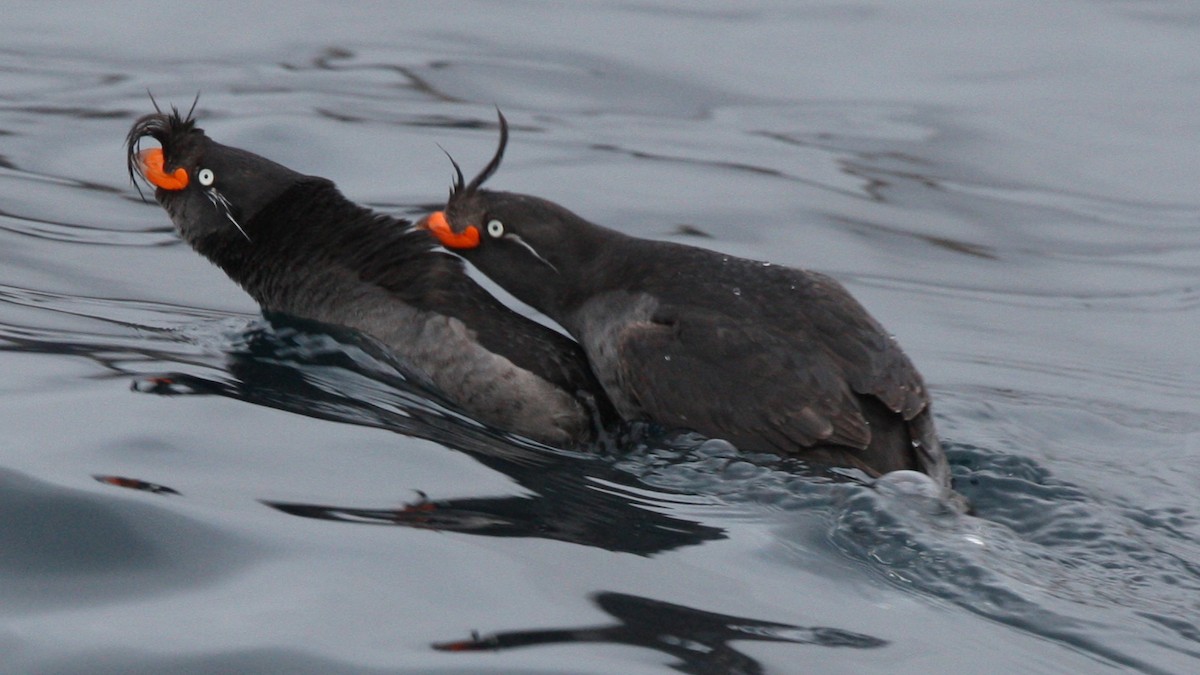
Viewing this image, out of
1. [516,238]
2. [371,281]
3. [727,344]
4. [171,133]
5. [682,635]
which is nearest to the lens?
[682,635]

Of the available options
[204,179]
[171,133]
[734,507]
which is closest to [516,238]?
[204,179]

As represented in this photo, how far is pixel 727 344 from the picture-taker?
5.28 meters

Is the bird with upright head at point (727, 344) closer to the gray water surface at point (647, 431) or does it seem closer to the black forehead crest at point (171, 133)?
the gray water surface at point (647, 431)

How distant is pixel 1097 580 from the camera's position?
445 centimetres

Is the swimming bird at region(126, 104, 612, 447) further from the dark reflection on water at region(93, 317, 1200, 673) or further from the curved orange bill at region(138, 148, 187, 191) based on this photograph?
the dark reflection on water at region(93, 317, 1200, 673)

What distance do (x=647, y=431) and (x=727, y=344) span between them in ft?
1.32

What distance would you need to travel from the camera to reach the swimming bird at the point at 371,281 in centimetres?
546

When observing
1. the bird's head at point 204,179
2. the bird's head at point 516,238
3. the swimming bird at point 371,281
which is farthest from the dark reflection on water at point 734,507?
the bird's head at point 516,238

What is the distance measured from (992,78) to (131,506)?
35.8 feet

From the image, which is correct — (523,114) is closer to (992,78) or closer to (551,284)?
(992,78)

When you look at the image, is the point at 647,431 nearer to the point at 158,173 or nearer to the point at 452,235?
the point at 452,235

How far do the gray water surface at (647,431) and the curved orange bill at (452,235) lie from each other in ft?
1.79

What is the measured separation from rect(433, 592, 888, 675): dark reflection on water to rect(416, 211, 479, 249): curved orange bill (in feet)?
7.84

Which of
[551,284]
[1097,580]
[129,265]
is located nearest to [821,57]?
[129,265]
